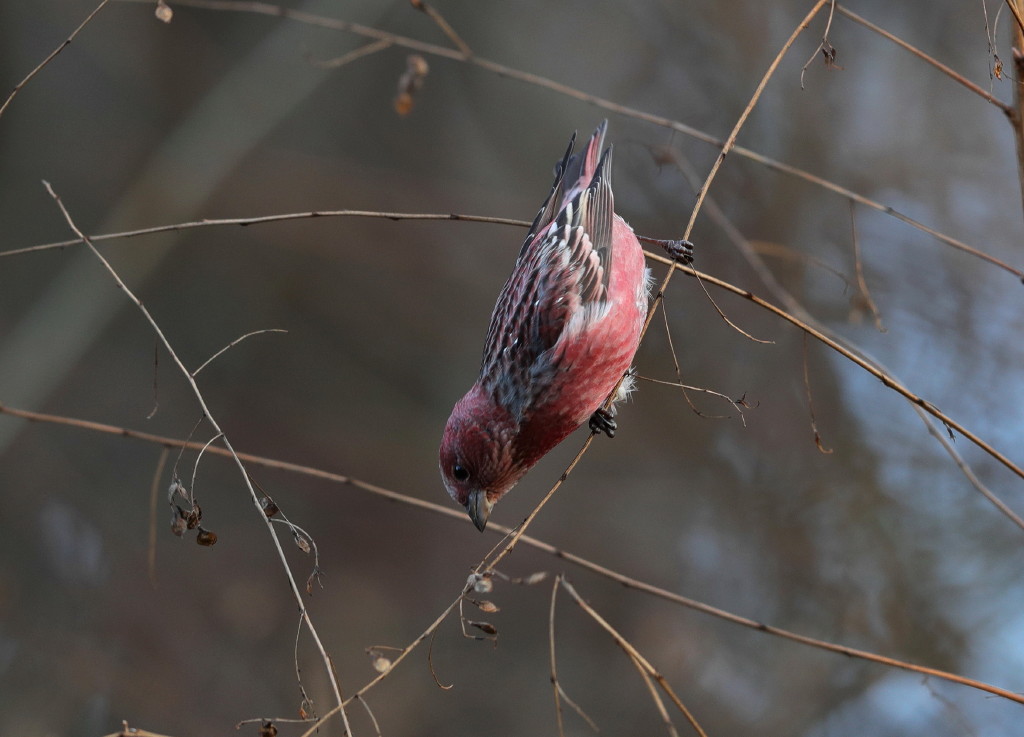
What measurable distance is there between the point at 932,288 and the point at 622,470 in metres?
2.74

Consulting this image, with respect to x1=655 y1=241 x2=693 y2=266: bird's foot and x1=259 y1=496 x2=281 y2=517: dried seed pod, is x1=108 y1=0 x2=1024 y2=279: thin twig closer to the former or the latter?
x1=655 y1=241 x2=693 y2=266: bird's foot

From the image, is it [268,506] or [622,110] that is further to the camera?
[622,110]

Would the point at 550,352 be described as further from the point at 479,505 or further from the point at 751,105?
the point at 751,105

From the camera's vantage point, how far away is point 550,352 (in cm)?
354

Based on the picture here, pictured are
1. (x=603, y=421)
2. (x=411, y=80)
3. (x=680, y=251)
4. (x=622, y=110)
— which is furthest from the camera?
(x=603, y=421)

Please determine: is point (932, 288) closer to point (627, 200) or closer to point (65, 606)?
point (627, 200)

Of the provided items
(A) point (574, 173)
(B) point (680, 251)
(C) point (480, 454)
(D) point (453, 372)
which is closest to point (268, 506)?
(C) point (480, 454)

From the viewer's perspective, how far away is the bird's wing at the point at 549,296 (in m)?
3.53

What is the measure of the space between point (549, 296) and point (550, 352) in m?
0.33

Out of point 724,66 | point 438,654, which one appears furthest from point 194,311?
point 724,66

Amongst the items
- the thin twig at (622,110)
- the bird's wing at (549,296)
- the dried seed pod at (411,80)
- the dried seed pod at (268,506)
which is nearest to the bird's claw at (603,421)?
the bird's wing at (549,296)

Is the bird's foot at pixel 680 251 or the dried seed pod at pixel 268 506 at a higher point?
the bird's foot at pixel 680 251

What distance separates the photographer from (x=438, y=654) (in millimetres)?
6715

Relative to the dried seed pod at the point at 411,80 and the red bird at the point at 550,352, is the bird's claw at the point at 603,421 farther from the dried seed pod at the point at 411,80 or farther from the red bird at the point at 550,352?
the dried seed pod at the point at 411,80
